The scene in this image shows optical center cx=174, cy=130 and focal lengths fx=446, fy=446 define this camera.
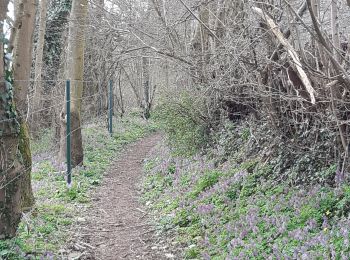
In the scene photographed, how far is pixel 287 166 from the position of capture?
7375 mm

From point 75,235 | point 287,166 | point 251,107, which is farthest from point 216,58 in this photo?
point 75,235

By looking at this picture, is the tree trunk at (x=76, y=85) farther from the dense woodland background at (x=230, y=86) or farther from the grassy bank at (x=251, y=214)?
the grassy bank at (x=251, y=214)

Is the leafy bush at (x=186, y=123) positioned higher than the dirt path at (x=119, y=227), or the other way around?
the leafy bush at (x=186, y=123)

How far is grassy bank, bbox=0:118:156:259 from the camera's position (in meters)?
5.77

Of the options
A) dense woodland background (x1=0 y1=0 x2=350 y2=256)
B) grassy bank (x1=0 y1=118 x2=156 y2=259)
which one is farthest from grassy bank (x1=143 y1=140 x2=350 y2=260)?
grassy bank (x1=0 y1=118 x2=156 y2=259)

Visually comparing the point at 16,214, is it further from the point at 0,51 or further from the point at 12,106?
the point at 0,51

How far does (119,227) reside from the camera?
7449mm

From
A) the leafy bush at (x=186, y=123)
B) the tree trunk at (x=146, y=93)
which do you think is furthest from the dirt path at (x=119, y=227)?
the tree trunk at (x=146, y=93)

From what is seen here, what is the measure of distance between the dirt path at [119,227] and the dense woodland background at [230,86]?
47.0 inches

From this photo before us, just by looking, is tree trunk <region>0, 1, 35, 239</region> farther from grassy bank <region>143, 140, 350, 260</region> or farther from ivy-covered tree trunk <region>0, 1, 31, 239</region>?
grassy bank <region>143, 140, 350, 260</region>

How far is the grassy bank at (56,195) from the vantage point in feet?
18.9

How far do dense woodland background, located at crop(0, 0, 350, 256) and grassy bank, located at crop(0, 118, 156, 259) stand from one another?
35cm

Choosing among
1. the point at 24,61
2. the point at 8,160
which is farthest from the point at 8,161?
the point at 24,61

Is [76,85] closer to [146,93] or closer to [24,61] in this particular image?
[24,61]
